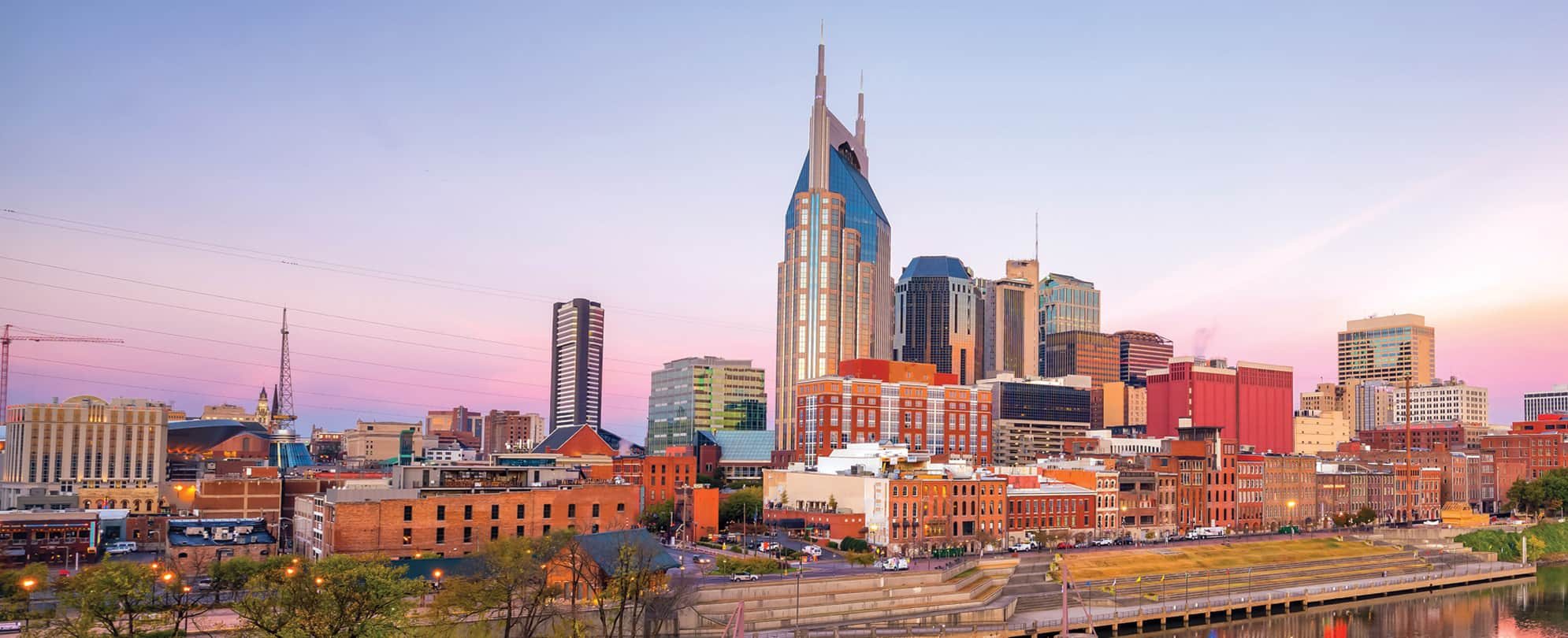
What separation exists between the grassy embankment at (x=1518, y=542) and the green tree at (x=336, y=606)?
14536 centimetres

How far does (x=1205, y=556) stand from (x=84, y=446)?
148913 mm

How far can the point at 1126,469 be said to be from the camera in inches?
6250

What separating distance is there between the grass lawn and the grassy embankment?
64.1 ft

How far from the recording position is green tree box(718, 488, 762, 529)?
145875 millimetres

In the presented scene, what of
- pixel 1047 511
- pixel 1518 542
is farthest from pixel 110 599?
pixel 1518 542

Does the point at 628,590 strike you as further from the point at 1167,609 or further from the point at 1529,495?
the point at 1529,495

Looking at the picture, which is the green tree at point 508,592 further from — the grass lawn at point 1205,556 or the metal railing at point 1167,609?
the grass lawn at point 1205,556

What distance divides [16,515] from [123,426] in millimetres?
57199

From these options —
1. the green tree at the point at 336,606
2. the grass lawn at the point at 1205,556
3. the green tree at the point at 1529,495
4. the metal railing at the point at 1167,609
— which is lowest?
the metal railing at the point at 1167,609

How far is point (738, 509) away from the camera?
5773 inches

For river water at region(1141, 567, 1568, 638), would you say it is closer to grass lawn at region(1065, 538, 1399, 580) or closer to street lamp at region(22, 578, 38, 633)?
grass lawn at region(1065, 538, 1399, 580)

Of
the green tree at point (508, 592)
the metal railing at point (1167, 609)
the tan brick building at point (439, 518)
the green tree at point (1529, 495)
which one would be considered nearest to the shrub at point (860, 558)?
the metal railing at point (1167, 609)

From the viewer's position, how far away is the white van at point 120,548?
107250mm

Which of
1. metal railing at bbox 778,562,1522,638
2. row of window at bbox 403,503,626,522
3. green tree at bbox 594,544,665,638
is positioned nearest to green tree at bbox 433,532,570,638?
green tree at bbox 594,544,665,638
